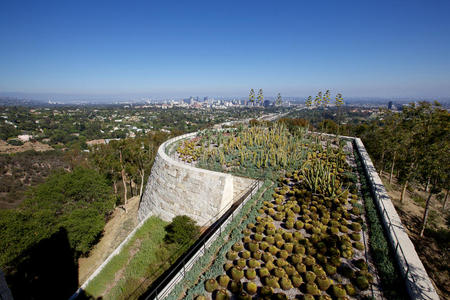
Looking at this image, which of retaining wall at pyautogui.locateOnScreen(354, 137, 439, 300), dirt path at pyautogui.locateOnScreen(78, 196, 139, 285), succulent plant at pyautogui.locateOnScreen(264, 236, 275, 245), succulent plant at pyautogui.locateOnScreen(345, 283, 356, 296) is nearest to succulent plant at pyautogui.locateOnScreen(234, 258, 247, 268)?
succulent plant at pyautogui.locateOnScreen(264, 236, 275, 245)

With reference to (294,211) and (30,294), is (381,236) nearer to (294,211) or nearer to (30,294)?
(294,211)

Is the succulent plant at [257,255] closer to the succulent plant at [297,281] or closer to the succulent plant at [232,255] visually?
the succulent plant at [232,255]

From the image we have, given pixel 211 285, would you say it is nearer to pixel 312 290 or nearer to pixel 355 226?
pixel 312 290

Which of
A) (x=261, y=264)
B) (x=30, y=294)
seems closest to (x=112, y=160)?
(x=30, y=294)

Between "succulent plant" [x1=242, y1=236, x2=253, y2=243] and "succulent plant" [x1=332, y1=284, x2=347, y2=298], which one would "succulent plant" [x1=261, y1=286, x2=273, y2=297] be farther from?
"succulent plant" [x1=242, y1=236, x2=253, y2=243]

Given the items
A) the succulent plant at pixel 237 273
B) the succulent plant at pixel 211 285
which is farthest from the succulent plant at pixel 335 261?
the succulent plant at pixel 211 285
